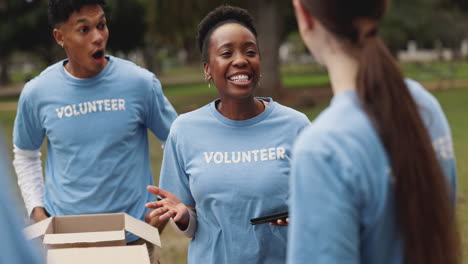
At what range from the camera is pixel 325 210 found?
66.1 inches

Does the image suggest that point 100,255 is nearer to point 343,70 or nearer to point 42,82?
point 343,70

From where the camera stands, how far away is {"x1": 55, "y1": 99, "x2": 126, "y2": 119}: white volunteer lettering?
157 inches

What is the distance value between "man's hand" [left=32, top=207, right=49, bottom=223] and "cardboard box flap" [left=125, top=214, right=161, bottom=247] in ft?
3.25

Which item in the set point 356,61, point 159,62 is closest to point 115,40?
point 159,62

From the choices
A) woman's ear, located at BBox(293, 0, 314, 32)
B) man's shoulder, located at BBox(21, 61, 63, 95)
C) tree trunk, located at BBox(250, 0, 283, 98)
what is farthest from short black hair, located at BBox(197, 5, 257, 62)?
tree trunk, located at BBox(250, 0, 283, 98)

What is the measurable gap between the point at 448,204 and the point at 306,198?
0.37 m

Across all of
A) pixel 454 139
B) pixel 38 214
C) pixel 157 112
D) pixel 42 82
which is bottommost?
pixel 38 214

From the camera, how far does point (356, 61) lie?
70.9 inches

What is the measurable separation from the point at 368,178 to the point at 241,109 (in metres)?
1.62

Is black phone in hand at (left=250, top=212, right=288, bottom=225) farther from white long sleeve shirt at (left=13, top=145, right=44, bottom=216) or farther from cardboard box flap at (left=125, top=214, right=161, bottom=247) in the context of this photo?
white long sleeve shirt at (left=13, top=145, right=44, bottom=216)

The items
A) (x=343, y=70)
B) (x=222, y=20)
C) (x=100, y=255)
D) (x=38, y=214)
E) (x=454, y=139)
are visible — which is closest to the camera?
(x=343, y=70)

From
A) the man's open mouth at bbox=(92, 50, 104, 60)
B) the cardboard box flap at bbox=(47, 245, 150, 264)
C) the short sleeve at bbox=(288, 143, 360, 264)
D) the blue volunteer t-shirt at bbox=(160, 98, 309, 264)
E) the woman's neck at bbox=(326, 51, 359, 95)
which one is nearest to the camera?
the short sleeve at bbox=(288, 143, 360, 264)

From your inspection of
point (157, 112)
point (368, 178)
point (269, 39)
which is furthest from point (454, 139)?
point (368, 178)

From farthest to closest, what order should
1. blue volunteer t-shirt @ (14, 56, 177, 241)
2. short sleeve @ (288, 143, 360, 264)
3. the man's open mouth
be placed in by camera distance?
the man's open mouth
blue volunteer t-shirt @ (14, 56, 177, 241)
short sleeve @ (288, 143, 360, 264)
